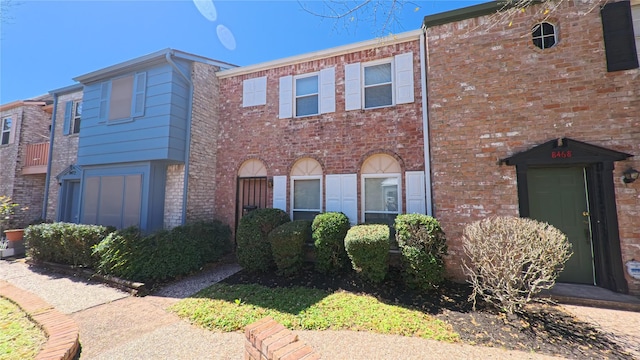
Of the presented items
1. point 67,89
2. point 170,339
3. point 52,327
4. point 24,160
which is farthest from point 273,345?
point 24,160

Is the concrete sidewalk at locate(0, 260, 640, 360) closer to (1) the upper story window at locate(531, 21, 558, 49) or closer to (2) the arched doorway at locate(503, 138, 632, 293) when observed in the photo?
(2) the arched doorway at locate(503, 138, 632, 293)

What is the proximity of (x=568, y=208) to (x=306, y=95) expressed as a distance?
697cm

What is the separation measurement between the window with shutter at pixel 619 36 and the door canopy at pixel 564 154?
5.41ft

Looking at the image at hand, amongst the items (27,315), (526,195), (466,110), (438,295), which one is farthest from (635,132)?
(27,315)

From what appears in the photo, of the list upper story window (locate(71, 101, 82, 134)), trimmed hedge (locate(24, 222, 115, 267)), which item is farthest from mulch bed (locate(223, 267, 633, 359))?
upper story window (locate(71, 101, 82, 134))

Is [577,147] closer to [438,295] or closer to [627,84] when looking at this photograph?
[627,84]

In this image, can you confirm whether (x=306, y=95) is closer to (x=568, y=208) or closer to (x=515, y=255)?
(x=515, y=255)

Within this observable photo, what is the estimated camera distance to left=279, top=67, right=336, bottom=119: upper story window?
24.6 feet

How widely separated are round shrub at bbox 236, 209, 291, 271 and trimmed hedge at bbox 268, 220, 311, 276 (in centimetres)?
34

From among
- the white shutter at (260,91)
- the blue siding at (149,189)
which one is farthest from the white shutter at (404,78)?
the blue siding at (149,189)

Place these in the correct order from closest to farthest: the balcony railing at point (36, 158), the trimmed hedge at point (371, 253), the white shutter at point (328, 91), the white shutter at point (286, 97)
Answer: the trimmed hedge at point (371, 253) < the white shutter at point (328, 91) < the white shutter at point (286, 97) < the balcony railing at point (36, 158)

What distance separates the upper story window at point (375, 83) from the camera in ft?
21.8

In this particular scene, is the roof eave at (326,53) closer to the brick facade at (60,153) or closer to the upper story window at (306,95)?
the upper story window at (306,95)

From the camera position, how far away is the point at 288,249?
5902mm
